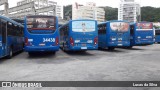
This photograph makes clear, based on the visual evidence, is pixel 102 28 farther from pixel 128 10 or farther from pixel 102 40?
pixel 128 10

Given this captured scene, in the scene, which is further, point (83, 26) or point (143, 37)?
point (143, 37)

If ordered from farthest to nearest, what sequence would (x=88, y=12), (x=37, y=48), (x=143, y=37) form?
(x=88, y=12)
(x=143, y=37)
(x=37, y=48)

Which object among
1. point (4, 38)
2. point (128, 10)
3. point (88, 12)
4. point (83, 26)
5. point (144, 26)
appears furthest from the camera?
point (128, 10)

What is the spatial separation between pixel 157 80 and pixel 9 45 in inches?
426

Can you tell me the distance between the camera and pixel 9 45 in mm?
16422

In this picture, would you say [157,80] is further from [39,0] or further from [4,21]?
[39,0]

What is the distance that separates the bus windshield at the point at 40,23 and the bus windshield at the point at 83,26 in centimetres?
250

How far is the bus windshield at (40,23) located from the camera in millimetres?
16766

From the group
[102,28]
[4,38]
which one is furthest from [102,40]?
[4,38]

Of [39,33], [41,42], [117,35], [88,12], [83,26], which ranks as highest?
[88,12]

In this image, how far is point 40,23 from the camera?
55.1 feet

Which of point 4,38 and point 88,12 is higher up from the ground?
point 88,12

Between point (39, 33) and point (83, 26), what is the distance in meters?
3.87

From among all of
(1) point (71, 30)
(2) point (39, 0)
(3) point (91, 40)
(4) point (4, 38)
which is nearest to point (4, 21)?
(4) point (4, 38)
